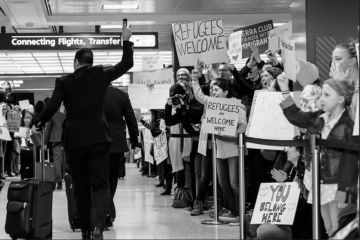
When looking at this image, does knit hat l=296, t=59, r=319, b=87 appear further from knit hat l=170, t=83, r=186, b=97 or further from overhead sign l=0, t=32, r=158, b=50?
overhead sign l=0, t=32, r=158, b=50

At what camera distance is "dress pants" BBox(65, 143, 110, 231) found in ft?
18.2

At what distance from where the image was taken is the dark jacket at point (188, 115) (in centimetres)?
775

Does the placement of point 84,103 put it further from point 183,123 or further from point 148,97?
point 148,97

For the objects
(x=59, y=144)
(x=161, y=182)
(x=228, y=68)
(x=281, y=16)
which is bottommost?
(x=161, y=182)

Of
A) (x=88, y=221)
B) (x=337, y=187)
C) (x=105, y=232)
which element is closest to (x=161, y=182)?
(x=105, y=232)

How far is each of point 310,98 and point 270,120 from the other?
2.49 ft

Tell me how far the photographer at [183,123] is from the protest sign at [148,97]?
93cm

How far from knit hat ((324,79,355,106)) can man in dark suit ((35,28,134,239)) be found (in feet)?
6.74

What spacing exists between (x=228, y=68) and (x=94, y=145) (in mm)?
2441

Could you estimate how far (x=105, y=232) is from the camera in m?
6.54

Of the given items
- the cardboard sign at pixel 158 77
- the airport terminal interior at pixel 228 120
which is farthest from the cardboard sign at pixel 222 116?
the cardboard sign at pixel 158 77

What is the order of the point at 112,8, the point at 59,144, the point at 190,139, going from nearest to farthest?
the point at 190,139 < the point at 59,144 < the point at 112,8

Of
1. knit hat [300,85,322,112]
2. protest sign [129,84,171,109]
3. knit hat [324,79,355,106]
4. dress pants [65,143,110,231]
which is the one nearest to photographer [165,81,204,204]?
protest sign [129,84,171,109]

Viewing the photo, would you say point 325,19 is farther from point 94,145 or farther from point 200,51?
point 94,145
